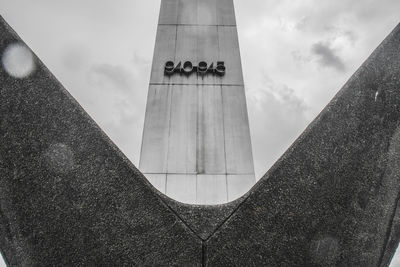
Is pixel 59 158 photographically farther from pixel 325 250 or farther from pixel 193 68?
pixel 193 68

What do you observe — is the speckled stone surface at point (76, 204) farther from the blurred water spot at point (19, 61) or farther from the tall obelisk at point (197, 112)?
the tall obelisk at point (197, 112)

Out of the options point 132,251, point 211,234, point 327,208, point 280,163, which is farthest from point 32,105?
point 327,208

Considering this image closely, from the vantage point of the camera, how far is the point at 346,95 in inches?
98.1

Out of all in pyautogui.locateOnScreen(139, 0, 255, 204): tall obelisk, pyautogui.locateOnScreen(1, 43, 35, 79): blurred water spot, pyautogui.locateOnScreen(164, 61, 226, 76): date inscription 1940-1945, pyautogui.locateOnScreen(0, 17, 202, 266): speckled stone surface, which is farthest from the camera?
pyautogui.locateOnScreen(164, 61, 226, 76): date inscription 1940-1945

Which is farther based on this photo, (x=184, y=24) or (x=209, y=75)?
(x=184, y=24)

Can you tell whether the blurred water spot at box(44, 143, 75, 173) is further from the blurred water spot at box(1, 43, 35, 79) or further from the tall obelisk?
the tall obelisk

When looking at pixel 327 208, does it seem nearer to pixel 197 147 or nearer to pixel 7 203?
pixel 7 203

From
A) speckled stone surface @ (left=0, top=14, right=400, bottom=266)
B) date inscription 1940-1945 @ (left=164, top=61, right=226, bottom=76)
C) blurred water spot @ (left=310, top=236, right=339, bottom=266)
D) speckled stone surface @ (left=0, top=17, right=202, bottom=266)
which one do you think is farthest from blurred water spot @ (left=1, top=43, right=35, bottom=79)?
date inscription 1940-1945 @ (left=164, top=61, right=226, bottom=76)

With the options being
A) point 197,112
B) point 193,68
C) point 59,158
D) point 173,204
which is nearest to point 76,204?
point 59,158

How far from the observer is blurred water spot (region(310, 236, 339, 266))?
226 cm

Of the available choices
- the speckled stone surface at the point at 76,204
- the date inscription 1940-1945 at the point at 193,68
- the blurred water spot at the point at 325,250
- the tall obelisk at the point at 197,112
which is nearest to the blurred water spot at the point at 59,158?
the speckled stone surface at the point at 76,204

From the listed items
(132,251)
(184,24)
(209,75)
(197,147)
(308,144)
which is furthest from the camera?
(184,24)

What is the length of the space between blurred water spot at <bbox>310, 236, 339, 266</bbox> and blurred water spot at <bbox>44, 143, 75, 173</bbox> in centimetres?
199

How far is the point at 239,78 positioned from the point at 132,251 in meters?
7.51
